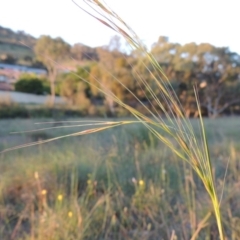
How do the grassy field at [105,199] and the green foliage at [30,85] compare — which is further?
the green foliage at [30,85]

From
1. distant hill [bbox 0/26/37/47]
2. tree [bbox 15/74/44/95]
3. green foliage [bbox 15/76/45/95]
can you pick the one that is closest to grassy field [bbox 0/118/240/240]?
distant hill [bbox 0/26/37/47]

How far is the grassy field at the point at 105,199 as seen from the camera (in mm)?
3201

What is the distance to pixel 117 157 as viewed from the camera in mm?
5074

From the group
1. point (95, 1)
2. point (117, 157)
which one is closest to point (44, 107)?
point (117, 157)

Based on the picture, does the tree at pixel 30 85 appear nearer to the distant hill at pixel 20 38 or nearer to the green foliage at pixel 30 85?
the green foliage at pixel 30 85

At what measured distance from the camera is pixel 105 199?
3576mm

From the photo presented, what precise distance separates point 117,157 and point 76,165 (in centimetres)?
63

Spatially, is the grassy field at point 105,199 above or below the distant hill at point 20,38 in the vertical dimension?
below

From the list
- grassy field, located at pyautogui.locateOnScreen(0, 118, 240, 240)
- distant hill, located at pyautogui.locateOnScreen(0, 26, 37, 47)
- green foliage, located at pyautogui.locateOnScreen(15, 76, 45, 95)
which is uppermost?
distant hill, located at pyautogui.locateOnScreen(0, 26, 37, 47)

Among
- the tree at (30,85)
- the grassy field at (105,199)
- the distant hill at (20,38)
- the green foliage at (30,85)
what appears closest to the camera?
the distant hill at (20,38)

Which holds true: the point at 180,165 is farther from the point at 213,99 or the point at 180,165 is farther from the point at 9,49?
the point at 213,99

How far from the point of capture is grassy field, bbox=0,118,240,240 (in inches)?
Answer: 126

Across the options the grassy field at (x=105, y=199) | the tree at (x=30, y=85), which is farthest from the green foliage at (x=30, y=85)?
the grassy field at (x=105, y=199)

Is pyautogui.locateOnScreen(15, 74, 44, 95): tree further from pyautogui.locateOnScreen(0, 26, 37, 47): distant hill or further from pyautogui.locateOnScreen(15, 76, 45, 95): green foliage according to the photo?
pyautogui.locateOnScreen(0, 26, 37, 47): distant hill
